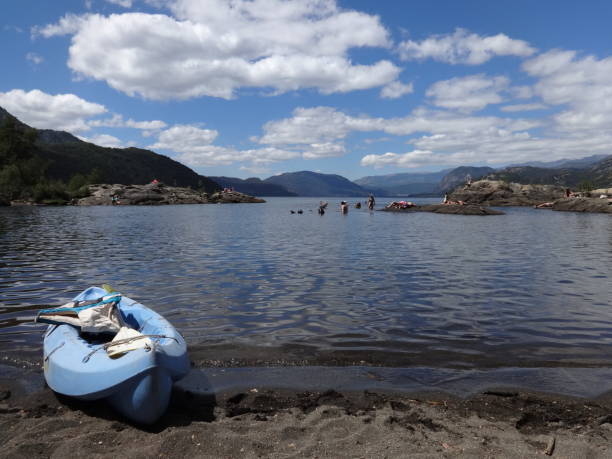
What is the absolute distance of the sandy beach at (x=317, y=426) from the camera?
224 inches

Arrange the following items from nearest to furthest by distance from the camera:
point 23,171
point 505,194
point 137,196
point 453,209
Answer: point 453,209, point 23,171, point 137,196, point 505,194

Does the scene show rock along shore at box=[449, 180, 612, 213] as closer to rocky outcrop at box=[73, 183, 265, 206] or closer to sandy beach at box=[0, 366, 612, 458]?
rocky outcrop at box=[73, 183, 265, 206]

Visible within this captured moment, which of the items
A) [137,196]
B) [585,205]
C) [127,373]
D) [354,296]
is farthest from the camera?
[137,196]

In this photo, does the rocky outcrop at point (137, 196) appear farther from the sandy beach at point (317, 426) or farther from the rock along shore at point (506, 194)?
the sandy beach at point (317, 426)

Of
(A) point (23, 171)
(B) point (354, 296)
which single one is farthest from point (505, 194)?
(A) point (23, 171)

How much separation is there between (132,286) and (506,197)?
139878mm

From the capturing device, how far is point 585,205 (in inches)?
3533

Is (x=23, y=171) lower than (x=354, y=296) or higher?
higher

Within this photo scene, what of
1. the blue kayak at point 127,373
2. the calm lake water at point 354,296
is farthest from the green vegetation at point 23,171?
the blue kayak at point 127,373

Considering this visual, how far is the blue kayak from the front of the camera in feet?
20.6

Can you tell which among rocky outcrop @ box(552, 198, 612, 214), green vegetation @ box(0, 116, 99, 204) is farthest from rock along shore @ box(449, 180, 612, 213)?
green vegetation @ box(0, 116, 99, 204)

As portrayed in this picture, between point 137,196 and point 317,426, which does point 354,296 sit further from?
point 137,196

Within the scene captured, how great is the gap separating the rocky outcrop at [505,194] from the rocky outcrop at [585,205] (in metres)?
28.5

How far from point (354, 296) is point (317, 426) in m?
9.17
